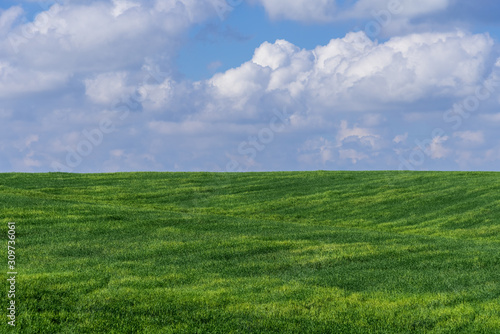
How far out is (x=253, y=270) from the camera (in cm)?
1820

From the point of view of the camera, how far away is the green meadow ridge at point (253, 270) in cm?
1258

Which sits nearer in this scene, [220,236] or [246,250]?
[246,250]

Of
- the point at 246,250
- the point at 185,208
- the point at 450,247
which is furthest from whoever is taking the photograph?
the point at 185,208

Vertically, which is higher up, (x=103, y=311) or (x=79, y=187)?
(x=79, y=187)

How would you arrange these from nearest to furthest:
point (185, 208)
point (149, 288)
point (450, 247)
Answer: point (149, 288) < point (450, 247) < point (185, 208)

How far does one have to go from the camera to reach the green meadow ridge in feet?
41.3

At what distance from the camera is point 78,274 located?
1592 centimetres

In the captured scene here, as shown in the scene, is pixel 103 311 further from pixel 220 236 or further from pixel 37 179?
pixel 37 179

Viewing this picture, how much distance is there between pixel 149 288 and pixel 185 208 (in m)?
24.7

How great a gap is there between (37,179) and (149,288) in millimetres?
43506

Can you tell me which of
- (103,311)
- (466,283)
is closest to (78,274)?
(103,311)

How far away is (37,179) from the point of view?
53.6m

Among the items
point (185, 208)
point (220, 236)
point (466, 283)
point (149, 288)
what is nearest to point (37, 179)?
point (185, 208)

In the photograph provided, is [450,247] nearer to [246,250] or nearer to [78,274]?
[246,250]
